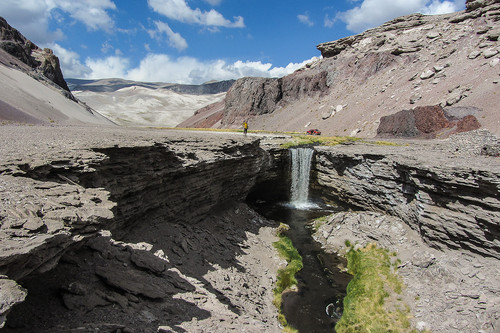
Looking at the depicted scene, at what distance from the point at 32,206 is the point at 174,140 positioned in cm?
1206

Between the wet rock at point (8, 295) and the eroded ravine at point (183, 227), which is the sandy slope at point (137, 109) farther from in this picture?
the wet rock at point (8, 295)

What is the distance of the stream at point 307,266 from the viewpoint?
14.8 meters

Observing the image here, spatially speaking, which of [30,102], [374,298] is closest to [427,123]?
[374,298]

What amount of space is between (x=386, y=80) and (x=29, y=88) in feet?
233

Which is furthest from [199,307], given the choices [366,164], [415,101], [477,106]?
[415,101]

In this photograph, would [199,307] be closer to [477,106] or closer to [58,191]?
[58,191]

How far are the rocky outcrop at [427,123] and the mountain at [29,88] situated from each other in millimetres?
50834

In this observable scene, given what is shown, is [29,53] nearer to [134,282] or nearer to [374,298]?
[134,282]

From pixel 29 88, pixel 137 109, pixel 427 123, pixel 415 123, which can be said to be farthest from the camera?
pixel 137 109

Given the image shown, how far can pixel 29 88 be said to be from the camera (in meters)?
49.1

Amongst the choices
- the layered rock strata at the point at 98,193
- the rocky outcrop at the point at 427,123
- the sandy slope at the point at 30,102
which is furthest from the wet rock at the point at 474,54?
the sandy slope at the point at 30,102

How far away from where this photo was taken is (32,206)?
7488mm

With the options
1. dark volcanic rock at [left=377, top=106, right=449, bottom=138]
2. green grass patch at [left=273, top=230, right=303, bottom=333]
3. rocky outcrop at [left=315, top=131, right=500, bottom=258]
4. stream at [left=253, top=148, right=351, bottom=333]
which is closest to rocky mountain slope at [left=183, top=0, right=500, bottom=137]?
dark volcanic rock at [left=377, top=106, right=449, bottom=138]

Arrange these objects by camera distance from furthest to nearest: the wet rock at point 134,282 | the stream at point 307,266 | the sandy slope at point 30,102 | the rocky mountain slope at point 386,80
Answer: the rocky mountain slope at point 386,80, the sandy slope at point 30,102, the stream at point 307,266, the wet rock at point 134,282
